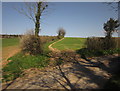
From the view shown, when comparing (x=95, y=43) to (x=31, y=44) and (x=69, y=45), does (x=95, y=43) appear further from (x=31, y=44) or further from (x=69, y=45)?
(x=69, y=45)

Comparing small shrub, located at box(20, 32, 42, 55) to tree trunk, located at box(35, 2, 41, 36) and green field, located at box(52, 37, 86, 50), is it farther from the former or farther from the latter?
green field, located at box(52, 37, 86, 50)

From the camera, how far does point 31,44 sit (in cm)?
1151

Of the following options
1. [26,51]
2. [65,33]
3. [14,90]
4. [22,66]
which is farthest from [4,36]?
[14,90]

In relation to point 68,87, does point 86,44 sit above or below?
above

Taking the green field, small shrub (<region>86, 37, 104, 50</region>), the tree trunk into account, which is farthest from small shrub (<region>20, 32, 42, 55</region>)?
the green field

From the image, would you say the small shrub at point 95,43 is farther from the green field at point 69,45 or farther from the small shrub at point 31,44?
the small shrub at point 31,44

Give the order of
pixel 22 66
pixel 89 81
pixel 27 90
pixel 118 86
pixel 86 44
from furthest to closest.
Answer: pixel 86 44 → pixel 22 66 → pixel 89 81 → pixel 27 90 → pixel 118 86

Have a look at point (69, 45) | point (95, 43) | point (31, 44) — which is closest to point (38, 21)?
point (31, 44)

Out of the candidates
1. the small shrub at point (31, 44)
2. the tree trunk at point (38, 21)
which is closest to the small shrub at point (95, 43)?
the small shrub at point (31, 44)

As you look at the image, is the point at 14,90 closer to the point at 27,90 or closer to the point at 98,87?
the point at 27,90

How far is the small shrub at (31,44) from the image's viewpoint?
451 inches

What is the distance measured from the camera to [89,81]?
470 centimetres

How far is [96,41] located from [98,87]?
28.4 feet

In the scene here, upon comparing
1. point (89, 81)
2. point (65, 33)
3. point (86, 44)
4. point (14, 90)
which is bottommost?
point (14, 90)
